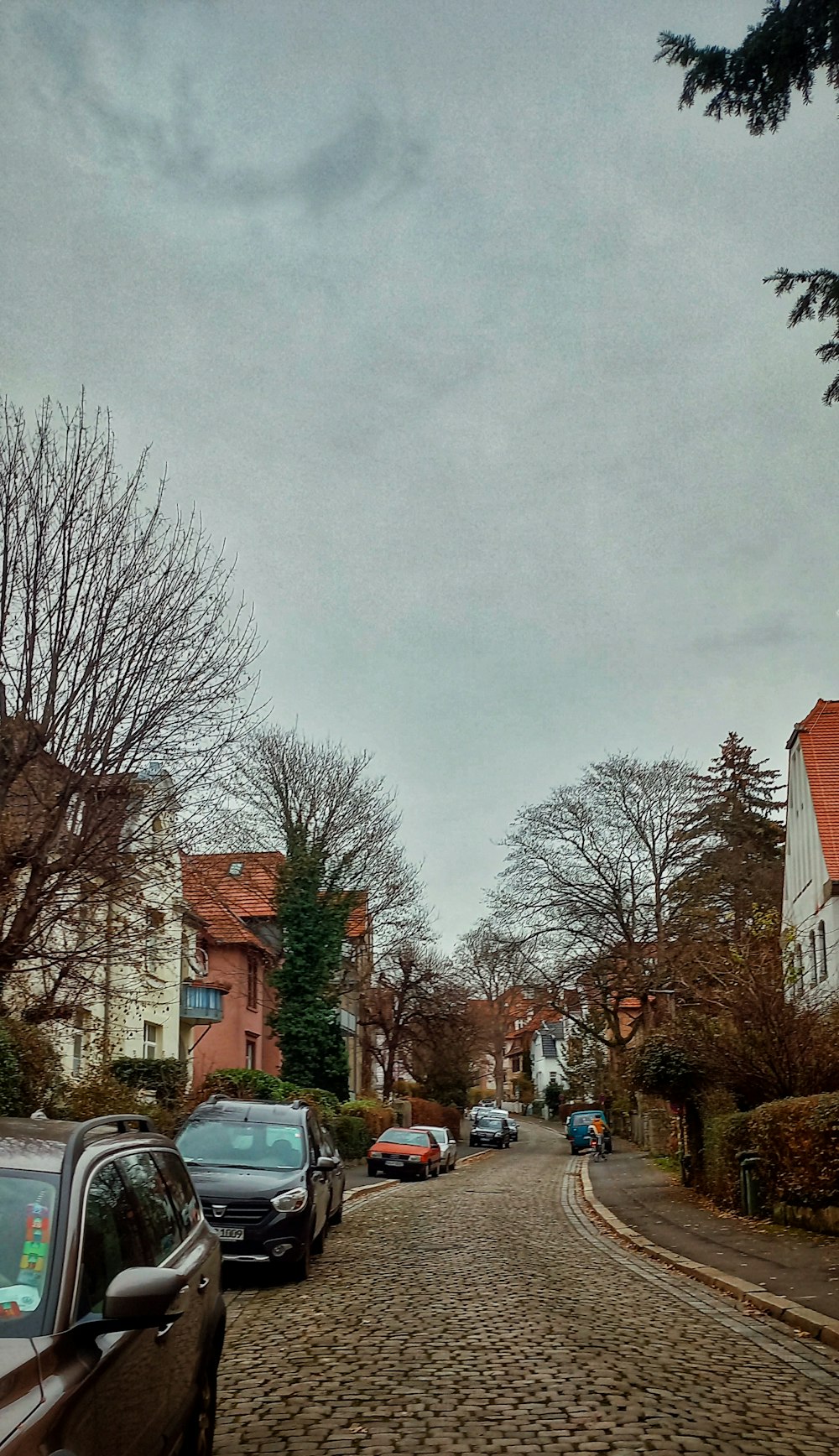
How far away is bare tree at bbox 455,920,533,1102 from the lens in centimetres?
4662

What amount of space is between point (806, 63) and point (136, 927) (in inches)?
464

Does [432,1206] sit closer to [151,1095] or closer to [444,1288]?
[151,1095]

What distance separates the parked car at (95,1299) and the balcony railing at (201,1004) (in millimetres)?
36136

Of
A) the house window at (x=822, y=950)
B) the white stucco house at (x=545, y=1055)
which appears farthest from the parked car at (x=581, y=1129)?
the white stucco house at (x=545, y=1055)

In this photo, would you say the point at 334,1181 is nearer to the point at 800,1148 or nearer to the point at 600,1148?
the point at 800,1148

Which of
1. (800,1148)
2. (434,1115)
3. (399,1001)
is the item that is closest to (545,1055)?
(434,1115)

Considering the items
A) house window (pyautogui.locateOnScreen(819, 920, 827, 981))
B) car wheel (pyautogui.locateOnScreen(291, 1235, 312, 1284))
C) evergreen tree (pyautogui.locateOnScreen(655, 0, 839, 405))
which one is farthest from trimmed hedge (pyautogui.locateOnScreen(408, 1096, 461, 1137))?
evergreen tree (pyautogui.locateOnScreen(655, 0, 839, 405))

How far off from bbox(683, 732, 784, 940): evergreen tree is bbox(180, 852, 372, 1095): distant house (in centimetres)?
1193

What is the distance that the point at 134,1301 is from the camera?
3672mm

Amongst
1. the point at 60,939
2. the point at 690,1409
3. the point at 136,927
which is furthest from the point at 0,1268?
the point at 60,939

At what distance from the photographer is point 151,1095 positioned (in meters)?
26.2

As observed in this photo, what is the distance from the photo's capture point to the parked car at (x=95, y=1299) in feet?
10.9

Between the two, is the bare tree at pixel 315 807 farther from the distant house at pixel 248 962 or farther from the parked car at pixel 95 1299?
the parked car at pixel 95 1299

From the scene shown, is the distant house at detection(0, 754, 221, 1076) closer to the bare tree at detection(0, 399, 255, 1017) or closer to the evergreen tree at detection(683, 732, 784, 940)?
the bare tree at detection(0, 399, 255, 1017)
